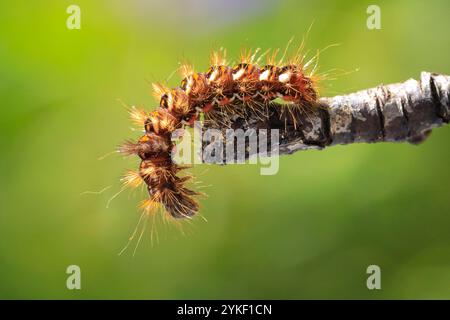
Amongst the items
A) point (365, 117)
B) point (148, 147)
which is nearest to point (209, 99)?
point (148, 147)

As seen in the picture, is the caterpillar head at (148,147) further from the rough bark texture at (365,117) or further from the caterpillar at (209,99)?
the rough bark texture at (365,117)

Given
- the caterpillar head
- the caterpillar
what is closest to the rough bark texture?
the caterpillar

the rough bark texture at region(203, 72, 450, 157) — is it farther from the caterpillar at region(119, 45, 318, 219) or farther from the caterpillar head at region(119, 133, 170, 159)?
the caterpillar head at region(119, 133, 170, 159)

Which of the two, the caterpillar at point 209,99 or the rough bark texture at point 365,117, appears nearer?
the rough bark texture at point 365,117

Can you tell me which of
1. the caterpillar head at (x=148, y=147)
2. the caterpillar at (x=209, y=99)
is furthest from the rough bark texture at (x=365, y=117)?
the caterpillar head at (x=148, y=147)

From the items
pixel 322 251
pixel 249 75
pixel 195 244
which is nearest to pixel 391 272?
pixel 322 251

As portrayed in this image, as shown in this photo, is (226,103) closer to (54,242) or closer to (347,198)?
(347,198)
